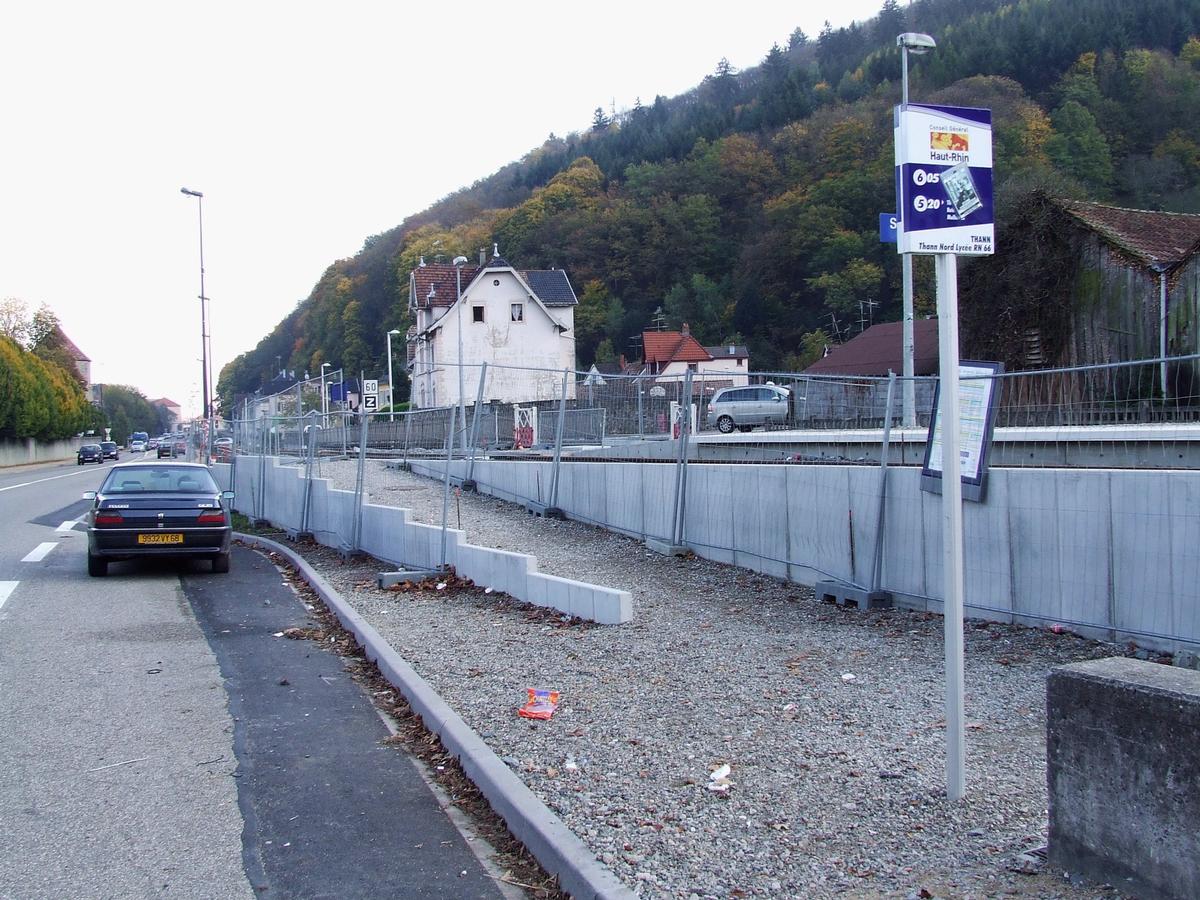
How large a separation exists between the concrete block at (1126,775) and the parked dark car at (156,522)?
1243cm

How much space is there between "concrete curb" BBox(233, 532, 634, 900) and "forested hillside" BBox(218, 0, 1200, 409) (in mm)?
55567

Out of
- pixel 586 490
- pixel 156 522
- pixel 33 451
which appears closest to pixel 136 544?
pixel 156 522

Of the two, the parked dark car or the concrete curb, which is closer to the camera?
the concrete curb

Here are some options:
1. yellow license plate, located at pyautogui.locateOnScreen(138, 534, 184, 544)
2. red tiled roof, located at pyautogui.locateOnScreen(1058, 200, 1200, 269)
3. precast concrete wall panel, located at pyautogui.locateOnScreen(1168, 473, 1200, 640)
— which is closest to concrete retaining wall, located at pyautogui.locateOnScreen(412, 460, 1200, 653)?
precast concrete wall panel, located at pyautogui.locateOnScreen(1168, 473, 1200, 640)

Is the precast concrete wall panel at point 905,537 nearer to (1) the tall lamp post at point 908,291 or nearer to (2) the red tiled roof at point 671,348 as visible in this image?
(1) the tall lamp post at point 908,291

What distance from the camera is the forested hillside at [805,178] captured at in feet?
235

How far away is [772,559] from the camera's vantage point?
456 inches

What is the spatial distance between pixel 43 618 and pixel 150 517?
3004 mm

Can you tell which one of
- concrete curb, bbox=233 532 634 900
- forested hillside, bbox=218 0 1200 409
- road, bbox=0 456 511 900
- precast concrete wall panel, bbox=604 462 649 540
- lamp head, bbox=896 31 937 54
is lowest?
road, bbox=0 456 511 900

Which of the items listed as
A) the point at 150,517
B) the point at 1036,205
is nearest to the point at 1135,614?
the point at 150,517

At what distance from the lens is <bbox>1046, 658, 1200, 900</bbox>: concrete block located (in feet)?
11.4

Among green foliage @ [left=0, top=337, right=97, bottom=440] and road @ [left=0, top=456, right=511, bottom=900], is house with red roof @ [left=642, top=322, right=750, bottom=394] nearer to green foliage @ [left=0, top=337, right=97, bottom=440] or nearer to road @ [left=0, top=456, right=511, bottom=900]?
green foliage @ [left=0, top=337, right=97, bottom=440]

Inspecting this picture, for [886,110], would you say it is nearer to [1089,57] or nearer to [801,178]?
[801,178]

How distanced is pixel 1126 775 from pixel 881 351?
6174 centimetres
